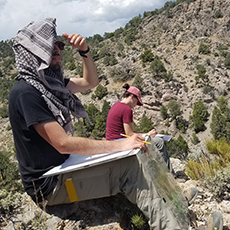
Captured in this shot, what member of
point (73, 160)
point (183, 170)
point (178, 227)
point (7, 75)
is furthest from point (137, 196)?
point (7, 75)

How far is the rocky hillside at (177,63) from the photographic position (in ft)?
52.3

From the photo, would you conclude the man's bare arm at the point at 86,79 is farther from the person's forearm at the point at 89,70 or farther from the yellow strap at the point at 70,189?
the yellow strap at the point at 70,189

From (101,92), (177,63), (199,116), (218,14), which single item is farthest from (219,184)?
(218,14)

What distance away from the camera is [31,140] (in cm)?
135

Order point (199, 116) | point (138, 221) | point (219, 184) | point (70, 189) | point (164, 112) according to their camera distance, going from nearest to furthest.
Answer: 1. point (70, 189)
2. point (138, 221)
3. point (219, 184)
4. point (199, 116)
5. point (164, 112)

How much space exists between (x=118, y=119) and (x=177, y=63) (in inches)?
790

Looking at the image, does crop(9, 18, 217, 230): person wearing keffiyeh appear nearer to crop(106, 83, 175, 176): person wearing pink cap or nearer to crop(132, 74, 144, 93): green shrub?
crop(106, 83, 175, 176): person wearing pink cap

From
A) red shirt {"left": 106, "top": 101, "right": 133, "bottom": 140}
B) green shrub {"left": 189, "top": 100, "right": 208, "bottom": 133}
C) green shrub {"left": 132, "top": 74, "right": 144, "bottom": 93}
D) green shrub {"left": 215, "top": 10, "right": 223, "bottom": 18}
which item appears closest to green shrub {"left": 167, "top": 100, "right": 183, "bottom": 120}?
green shrub {"left": 189, "top": 100, "right": 208, "bottom": 133}

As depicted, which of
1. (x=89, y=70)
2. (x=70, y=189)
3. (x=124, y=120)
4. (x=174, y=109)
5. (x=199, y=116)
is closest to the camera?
(x=70, y=189)

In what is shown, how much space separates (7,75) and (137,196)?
3149 centimetres

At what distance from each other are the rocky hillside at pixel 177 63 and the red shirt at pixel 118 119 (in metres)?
7.20

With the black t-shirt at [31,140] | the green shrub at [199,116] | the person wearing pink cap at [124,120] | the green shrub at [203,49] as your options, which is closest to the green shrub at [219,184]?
the person wearing pink cap at [124,120]

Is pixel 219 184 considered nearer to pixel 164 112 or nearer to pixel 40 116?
pixel 40 116

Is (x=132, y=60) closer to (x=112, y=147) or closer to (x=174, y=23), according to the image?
(x=174, y=23)
